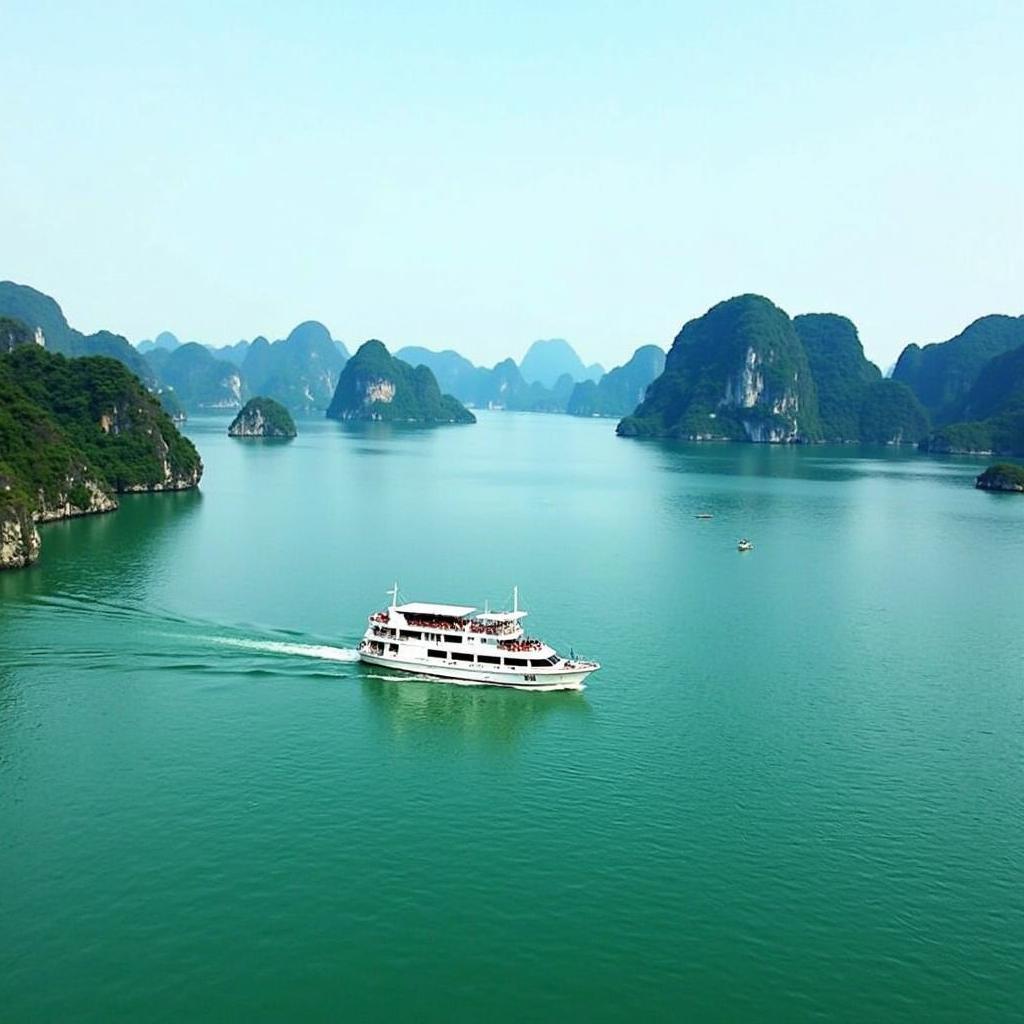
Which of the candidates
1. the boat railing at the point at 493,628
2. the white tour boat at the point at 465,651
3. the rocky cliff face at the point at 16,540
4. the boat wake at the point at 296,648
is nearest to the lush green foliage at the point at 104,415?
the rocky cliff face at the point at 16,540

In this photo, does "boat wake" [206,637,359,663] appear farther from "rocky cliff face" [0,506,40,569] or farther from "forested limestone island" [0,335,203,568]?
"forested limestone island" [0,335,203,568]

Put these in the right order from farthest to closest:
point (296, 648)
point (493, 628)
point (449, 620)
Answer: point (296, 648), point (449, 620), point (493, 628)

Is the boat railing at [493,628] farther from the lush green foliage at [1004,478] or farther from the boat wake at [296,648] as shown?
the lush green foliage at [1004,478]

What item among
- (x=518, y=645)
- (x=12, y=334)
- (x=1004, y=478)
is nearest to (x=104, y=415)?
(x=12, y=334)

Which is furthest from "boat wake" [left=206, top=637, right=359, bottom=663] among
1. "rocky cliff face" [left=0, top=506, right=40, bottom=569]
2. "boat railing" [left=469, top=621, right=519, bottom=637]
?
"rocky cliff face" [left=0, top=506, right=40, bottom=569]

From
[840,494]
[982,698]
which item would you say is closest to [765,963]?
[982,698]

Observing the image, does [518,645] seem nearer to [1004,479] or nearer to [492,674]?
[492,674]

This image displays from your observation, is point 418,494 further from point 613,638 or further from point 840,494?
point 613,638
